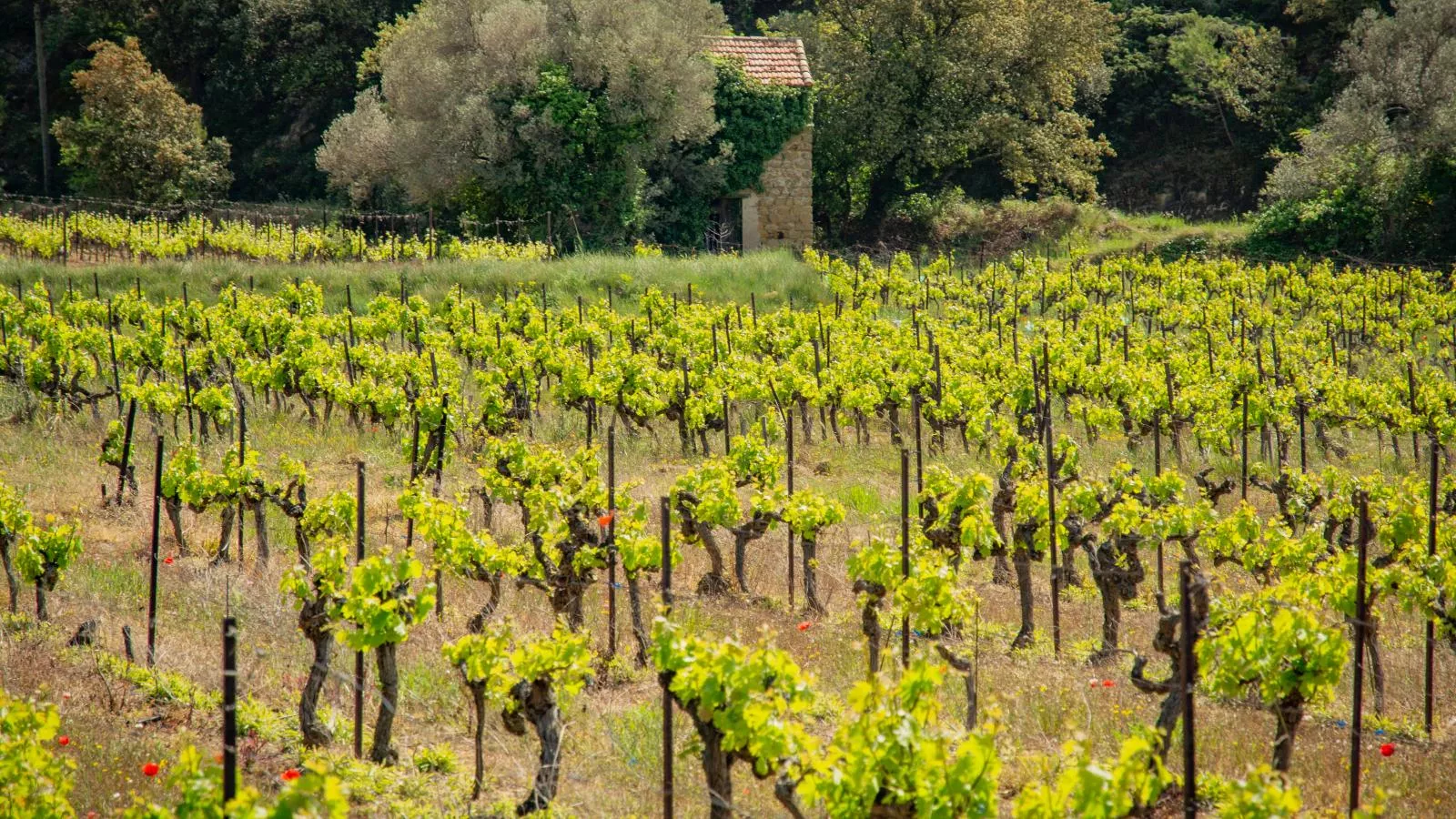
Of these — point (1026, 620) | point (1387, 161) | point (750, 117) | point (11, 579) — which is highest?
point (750, 117)

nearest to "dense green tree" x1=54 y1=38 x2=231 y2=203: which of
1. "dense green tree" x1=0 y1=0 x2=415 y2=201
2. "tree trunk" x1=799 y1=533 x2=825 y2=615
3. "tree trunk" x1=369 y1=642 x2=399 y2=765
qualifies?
"dense green tree" x1=0 y1=0 x2=415 y2=201

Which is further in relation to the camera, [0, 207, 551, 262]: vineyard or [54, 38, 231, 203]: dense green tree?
[54, 38, 231, 203]: dense green tree

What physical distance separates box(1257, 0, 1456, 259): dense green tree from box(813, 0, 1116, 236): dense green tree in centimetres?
580

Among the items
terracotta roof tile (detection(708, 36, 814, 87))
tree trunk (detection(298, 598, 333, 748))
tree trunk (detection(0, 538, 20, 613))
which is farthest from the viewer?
terracotta roof tile (detection(708, 36, 814, 87))

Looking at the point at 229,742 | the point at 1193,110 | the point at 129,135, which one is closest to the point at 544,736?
the point at 229,742

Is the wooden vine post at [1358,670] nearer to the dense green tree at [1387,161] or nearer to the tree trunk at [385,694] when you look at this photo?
the tree trunk at [385,694]

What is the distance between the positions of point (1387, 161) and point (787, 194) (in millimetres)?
14811

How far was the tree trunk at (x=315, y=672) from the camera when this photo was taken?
8.20m

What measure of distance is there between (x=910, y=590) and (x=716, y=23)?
26.6m

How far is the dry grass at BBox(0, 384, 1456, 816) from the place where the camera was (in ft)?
25.9

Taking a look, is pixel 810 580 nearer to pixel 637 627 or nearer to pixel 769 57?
pixel 637 627

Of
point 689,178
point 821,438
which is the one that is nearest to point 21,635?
point 821,438

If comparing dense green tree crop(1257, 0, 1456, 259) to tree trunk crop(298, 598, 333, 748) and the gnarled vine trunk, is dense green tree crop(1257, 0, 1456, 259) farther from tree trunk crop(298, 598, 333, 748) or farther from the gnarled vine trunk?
tree trunk crop(298, 598, 333, 748)

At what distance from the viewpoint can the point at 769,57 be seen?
33.8 m
